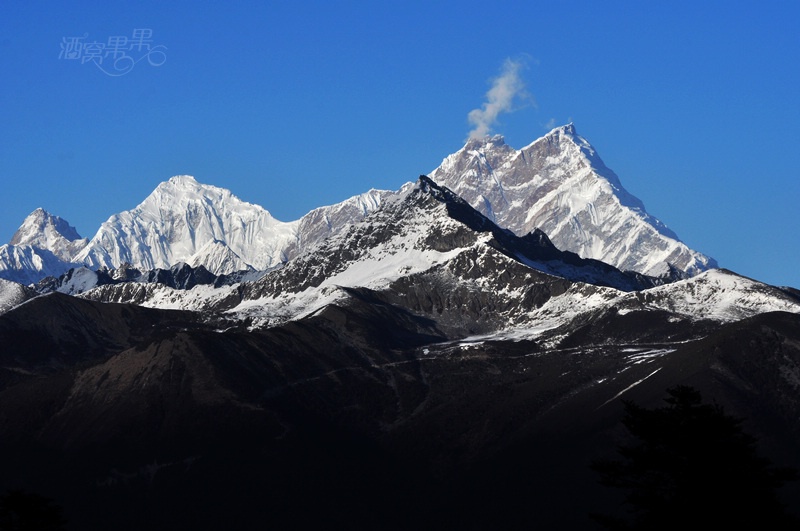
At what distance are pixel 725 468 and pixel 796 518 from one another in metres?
4.85

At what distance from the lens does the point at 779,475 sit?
292 ft

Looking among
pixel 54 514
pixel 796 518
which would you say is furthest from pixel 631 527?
pixel 54 514

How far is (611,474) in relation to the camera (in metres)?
93.6

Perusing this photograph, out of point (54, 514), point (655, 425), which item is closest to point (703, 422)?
point (655, 425)

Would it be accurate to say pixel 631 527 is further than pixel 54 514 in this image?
No

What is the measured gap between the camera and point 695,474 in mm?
91938

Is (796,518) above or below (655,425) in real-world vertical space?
below

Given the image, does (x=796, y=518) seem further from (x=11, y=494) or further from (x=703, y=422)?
(x=11, y=494)

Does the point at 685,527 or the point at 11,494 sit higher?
the point at 11,494

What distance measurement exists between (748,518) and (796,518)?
2.84 metres

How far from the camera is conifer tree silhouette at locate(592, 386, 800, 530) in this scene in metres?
90.4

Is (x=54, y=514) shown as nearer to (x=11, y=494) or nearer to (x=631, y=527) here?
(x=11, y=494)

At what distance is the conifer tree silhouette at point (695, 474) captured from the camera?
9038 centimetres

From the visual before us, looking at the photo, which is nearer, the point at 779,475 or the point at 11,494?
the point at 779,475
